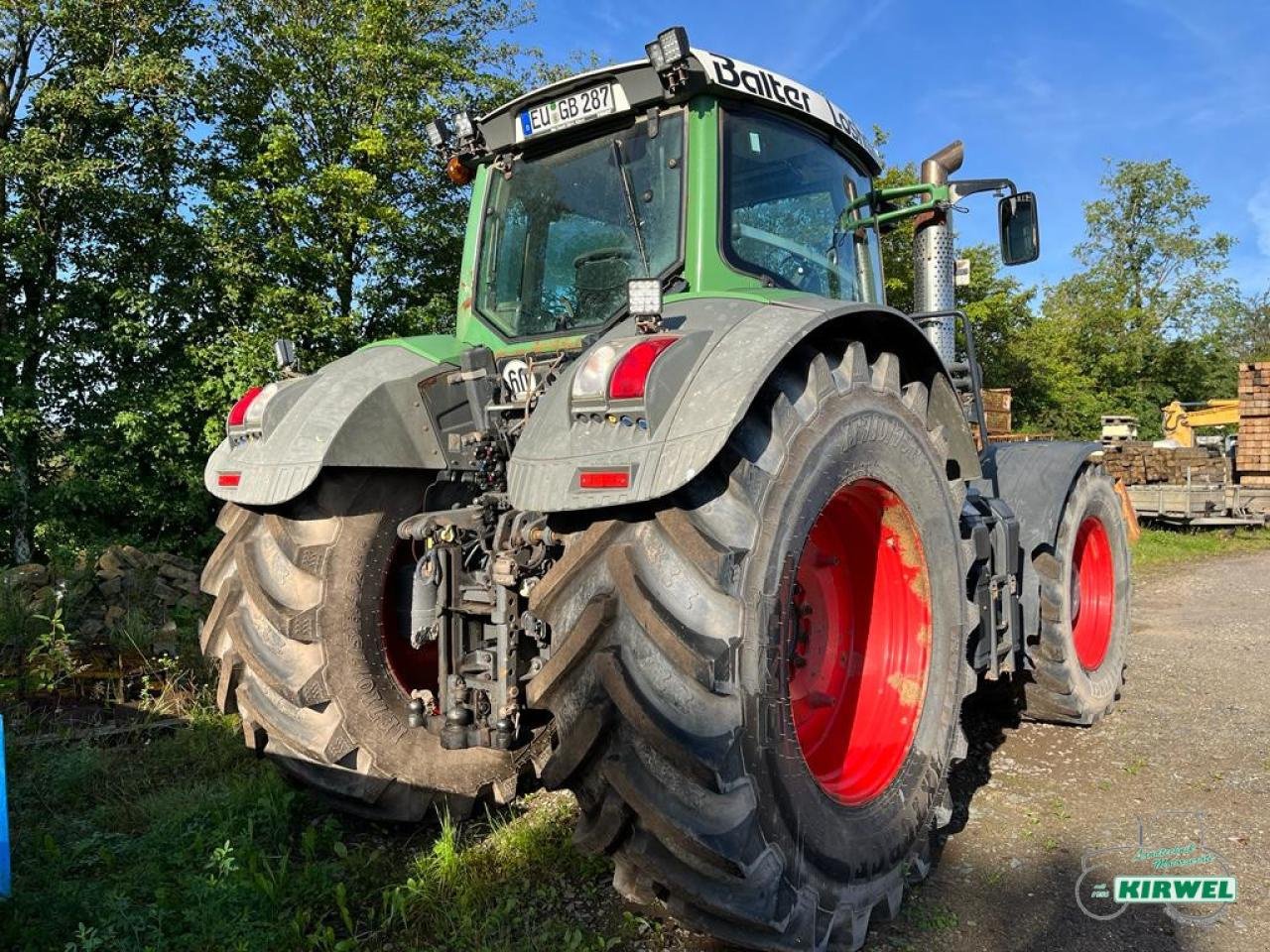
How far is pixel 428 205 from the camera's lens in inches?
471

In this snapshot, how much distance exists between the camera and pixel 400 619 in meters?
3.06

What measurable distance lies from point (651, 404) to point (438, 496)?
124 centimetres

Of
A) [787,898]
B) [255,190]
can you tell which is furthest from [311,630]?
[255,190]

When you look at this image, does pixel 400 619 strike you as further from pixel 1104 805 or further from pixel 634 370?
pixel 1104 805

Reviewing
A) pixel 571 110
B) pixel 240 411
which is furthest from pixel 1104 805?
pixel 240 411

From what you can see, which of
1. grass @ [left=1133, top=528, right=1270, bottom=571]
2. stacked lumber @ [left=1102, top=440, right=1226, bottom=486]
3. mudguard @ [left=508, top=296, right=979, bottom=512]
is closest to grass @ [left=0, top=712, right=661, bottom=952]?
mudguard @ [left=508, top=296, right=979, bottom=512]

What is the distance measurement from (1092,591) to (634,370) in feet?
12.5

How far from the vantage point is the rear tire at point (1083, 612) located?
4039 mm

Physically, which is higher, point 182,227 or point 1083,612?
point 182,227

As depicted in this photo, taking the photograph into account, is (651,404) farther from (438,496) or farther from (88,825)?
(88,825)

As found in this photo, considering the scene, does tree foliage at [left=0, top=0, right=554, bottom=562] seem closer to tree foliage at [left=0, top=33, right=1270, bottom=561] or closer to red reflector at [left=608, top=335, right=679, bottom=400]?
tree foliage at [left=0, top=33, right=1270, bottom=561]

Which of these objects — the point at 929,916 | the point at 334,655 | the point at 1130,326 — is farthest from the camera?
the point at 1130,326

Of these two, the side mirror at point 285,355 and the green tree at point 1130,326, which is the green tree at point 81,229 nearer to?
the side mirror at point 285,355

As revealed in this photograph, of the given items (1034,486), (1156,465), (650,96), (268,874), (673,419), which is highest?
(650,96)
